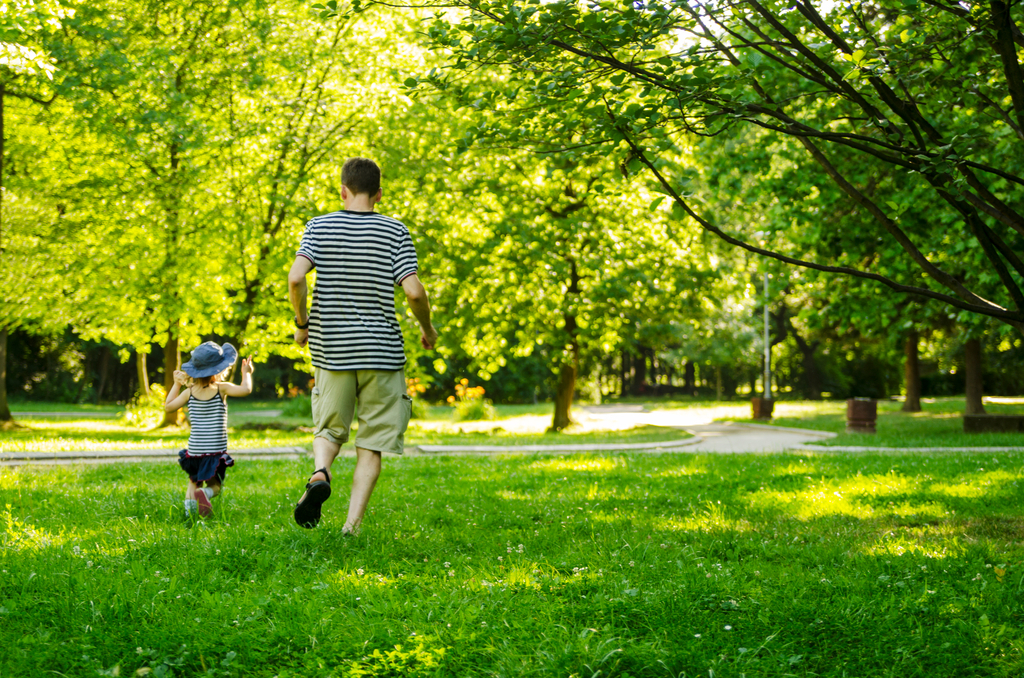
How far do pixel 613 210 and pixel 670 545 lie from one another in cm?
1489

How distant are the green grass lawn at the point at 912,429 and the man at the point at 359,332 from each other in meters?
12.0

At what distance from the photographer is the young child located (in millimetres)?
5973

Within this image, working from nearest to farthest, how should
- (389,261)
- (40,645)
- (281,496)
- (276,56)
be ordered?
(40,645) → (389,261) → (281,496) → (276,56)

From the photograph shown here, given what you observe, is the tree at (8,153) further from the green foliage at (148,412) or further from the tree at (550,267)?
the tree at (550,267)

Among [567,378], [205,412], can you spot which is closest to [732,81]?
[205,412]

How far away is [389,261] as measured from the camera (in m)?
4.98

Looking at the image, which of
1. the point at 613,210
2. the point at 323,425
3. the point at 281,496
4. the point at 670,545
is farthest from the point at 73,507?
the point at 613,210

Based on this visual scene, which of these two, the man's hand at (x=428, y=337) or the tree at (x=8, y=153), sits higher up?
the tree at (x=8, y=153)

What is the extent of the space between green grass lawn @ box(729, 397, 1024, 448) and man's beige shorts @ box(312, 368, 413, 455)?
469 inches

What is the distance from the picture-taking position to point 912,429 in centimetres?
2005

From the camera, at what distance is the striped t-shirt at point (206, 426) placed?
235 inches

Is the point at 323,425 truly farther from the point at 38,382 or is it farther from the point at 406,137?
the point at 38,382

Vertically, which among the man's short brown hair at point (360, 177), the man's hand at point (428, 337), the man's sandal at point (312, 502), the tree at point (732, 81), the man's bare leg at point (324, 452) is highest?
the tree at point (732, 81)

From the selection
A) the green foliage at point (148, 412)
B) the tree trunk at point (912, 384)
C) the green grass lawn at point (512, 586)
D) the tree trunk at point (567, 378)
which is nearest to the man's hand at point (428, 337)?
the green grass lawn at point (512, 586)
